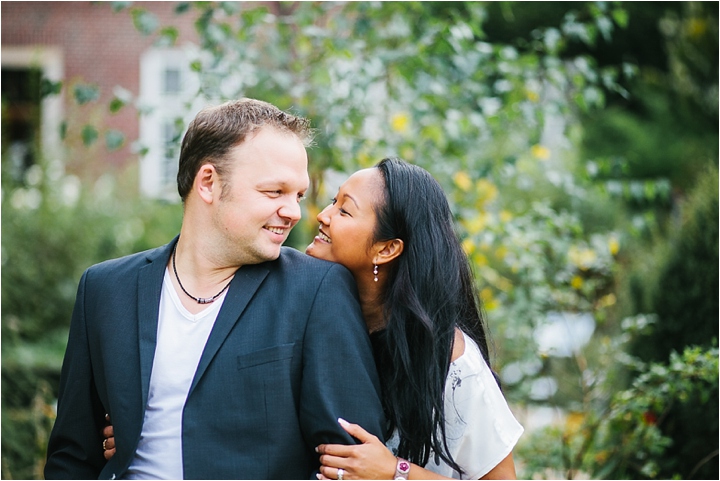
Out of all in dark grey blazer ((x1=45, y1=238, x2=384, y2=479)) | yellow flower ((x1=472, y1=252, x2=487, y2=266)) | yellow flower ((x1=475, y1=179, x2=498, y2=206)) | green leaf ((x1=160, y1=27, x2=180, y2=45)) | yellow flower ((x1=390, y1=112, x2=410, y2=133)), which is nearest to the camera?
dark grey blazer ((x1=45, y1=238, x2=384, y2=479))

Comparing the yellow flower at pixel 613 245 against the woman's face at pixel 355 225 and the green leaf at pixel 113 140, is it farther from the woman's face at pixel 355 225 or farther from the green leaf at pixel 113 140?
the green leaf at pixel 113 140


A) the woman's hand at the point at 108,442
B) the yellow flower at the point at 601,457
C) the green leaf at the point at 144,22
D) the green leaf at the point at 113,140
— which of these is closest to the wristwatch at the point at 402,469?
the woman's hand at the point at 108,442

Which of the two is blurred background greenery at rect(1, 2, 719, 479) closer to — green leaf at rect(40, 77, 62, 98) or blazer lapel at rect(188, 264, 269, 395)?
green leaf at rect(40, 77, 62, 98)

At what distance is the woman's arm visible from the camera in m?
2.08

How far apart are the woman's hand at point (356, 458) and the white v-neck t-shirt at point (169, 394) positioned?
404mm

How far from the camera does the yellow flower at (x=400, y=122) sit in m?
4.97

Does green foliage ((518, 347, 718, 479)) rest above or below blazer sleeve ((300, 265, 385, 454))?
below

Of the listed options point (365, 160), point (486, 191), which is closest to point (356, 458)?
point (365, 160)

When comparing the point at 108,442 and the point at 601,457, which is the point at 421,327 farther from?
the point at 601,457

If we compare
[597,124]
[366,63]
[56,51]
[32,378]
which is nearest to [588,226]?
[597,124]

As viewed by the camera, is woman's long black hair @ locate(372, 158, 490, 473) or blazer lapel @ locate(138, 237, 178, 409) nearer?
blazer lapel @ locate(138, 237, 178, 409)

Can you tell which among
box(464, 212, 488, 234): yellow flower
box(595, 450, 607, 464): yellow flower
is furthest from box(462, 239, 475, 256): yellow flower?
box(595, 450, 607, 464): yellow flower

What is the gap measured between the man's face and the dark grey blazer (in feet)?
0.32

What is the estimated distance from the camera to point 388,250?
2521 mm
